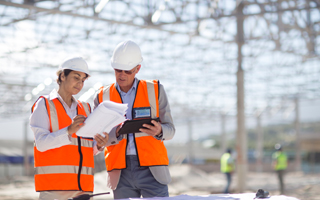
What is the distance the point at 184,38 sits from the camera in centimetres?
2030

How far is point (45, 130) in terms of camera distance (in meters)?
3.11

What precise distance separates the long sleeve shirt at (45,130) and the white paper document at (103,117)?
15cm

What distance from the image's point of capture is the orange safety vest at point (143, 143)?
3.34 metres

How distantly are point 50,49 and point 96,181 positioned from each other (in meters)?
6.93

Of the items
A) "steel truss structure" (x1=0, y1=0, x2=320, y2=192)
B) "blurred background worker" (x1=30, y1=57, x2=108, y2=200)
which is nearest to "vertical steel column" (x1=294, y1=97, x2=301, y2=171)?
"steel truss structure" (x1=0, y1=0, x2=320, y2=192)

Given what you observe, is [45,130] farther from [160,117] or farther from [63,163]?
[160,117]

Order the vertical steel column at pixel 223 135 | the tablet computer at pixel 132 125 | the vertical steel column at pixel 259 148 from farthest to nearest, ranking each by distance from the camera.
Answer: the vertical steel column at pixel 223 135, the vertical steel column at pixel 259 148, the tablet computer at pixel 132 125

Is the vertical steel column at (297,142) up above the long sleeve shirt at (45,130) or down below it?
below

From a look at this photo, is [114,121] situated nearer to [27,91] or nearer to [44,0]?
[44,0]

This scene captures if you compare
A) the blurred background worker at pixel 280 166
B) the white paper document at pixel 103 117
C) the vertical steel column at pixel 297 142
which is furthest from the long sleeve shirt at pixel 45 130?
the vertical steel column at pixel 297 142

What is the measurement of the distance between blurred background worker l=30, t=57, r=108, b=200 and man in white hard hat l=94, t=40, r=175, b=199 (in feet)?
0.65

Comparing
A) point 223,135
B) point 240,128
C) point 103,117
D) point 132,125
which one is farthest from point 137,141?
point 223,135

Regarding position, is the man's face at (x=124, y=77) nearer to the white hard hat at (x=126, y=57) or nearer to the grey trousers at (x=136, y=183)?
the white hard hat at (x=126, y=57)

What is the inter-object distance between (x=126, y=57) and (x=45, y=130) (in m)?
0.89
